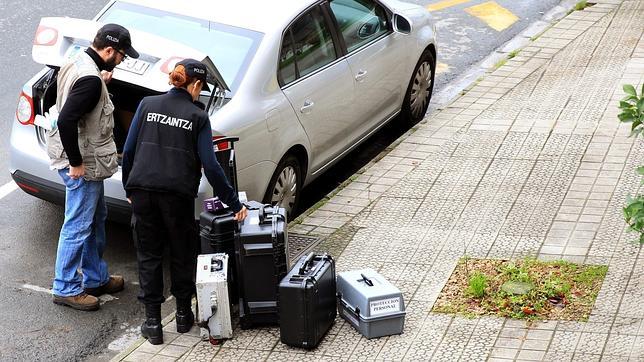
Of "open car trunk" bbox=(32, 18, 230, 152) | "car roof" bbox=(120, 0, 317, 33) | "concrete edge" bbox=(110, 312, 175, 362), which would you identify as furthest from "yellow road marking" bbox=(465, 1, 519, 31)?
"concrete edge" bbox=(110, 312, 175, 362)

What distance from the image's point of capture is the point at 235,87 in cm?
819

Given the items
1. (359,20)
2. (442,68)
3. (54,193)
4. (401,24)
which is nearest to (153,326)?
(54,193)

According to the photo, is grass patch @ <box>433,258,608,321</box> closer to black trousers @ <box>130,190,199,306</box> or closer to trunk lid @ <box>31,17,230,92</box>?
black trousers @ <box>130,190,199,306</box>

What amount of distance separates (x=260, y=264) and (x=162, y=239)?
0.64 meters

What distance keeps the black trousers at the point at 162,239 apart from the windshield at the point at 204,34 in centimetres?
160

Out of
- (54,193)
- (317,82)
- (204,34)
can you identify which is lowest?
(54,193)

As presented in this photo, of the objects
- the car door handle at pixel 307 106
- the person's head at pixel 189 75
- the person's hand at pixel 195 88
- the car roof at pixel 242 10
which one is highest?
the person's head at pixel 189 75

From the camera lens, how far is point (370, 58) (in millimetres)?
9695

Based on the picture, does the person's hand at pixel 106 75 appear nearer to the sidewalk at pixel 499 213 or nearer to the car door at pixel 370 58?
the sidewalk at pixel 499 213

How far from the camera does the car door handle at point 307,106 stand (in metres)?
8.70

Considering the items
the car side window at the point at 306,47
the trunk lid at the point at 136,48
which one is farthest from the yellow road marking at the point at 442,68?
Answer: the trunk lid at the point at 136,48

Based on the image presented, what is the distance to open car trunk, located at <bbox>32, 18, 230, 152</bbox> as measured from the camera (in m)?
7.43

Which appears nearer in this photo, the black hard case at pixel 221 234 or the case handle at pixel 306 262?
the case handle at pixel 306 262

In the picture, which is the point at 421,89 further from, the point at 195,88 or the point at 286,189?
the point at 195,88
